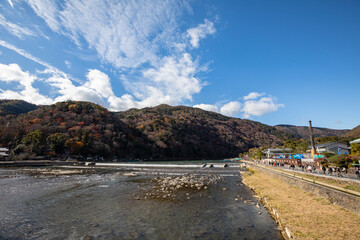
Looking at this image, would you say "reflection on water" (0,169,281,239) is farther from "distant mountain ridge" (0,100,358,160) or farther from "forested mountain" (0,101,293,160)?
"distant mountain ridge" (0,100,358,160)

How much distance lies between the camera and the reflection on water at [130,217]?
8.48 metres

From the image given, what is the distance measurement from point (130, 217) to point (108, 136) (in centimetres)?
8146

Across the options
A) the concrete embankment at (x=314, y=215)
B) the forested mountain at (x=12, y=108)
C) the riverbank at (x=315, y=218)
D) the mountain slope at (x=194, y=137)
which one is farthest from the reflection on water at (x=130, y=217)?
the forested mountain at (x=12, y=108)

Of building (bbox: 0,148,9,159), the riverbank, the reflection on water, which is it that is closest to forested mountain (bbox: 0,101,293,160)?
building (bbox: 0,148,9,159)

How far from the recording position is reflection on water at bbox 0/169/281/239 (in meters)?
8.48

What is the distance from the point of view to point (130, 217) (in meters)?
10.7

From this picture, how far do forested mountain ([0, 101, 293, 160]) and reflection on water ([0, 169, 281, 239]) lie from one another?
2238 inches

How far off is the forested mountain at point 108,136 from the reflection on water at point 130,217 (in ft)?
187

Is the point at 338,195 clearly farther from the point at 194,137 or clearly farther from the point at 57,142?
the point at 194,137

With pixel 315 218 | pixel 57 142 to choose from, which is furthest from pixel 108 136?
pixel 315 218

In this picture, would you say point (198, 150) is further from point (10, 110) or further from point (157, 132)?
point (10, 110)

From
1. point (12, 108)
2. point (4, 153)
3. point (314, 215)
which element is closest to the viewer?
point (314, 215)

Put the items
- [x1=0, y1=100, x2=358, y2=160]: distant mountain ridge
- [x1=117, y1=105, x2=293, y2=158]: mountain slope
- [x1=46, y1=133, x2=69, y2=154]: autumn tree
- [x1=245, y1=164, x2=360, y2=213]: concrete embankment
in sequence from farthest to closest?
[x1=117, y1=105, x2=293, y2=158]: mountain slope, [x1=0, y1=100, x2=358, y2=160]: distant mountain ridge, [x1=46, y1=133, x2=69, y2=154]: autumn tree, [x1=245, y1=164, x2=360, y2=213]: concrete embankment

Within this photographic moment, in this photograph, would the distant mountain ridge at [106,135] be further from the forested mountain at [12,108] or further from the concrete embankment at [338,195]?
the concrete embankment at [338,195]
